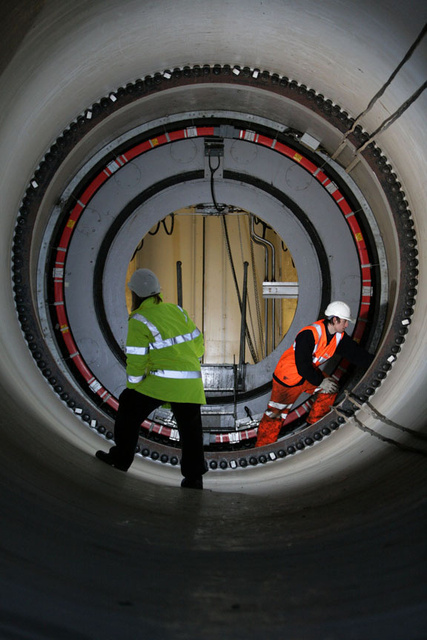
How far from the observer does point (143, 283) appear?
3.09 meters

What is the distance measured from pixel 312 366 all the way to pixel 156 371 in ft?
4.22

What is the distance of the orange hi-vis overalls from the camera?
3.90 metres

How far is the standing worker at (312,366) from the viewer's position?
3814 millimetres

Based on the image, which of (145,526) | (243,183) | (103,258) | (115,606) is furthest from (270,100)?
(115,606)

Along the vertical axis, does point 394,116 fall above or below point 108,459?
above

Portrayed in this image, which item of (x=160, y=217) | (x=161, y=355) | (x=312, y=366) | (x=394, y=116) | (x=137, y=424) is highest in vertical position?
(x=394, y=116)

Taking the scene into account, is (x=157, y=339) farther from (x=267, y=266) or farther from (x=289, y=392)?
(x=267, y=266)

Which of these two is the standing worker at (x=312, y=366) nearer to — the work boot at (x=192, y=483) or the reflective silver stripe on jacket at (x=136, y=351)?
the work boot at (x=192, y=483)

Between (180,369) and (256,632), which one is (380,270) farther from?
(256,632)

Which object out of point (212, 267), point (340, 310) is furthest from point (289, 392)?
point (212, 267)

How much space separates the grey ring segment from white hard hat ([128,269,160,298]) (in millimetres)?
959

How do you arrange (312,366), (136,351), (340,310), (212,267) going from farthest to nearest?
(212,267) < (312,366) < (340,310) < (136,351)

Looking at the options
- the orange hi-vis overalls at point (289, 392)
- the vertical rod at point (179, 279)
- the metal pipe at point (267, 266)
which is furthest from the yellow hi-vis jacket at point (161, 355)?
the metal pipe at point (267, 266)

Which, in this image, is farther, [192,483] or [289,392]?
[289,392]
